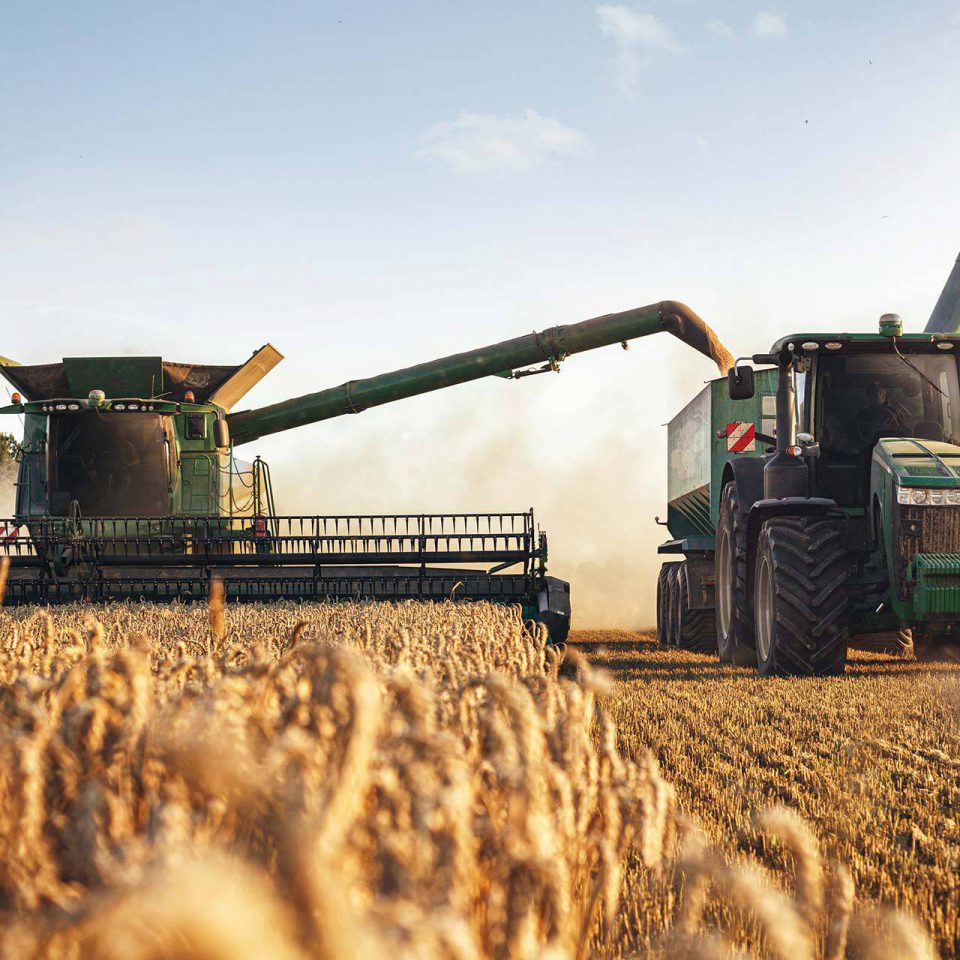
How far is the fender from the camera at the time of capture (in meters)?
8.42

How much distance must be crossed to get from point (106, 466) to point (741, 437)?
705cm

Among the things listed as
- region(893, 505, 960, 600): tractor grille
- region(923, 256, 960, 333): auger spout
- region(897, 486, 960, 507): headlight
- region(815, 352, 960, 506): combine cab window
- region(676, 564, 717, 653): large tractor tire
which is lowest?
region(676, 564, 717, 653): large tractor tire

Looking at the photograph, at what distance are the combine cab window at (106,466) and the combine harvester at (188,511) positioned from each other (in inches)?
0.4

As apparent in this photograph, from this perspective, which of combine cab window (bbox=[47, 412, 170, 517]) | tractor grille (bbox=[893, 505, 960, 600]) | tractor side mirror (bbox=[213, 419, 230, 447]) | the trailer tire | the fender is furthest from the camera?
combine cab window (bbox=[47, 412, 170, 517])

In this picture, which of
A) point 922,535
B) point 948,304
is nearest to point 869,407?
point 922,535

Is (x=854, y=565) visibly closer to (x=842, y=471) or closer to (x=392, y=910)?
(x=842, y=471)

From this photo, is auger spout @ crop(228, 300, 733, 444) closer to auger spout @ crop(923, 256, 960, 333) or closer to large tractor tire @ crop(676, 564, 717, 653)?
large tractor tire @ crop(676, 564, 717, 653)

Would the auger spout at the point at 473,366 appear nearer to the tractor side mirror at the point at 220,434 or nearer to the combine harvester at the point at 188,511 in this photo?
the combine harvester at the point at 188,511

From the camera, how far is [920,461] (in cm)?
802

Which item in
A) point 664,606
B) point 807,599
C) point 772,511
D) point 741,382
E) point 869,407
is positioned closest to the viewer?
point 807,599

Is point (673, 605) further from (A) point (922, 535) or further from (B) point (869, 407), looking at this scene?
(A) point (922, 535)

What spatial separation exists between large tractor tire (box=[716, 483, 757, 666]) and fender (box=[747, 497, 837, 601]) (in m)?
A: 0.06

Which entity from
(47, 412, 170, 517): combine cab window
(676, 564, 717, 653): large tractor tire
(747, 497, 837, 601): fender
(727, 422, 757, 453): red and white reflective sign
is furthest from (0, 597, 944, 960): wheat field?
(47, 412, 170, 517): combine cab window

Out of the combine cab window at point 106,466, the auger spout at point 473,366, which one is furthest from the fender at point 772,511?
the combine cab window at point 106,466
